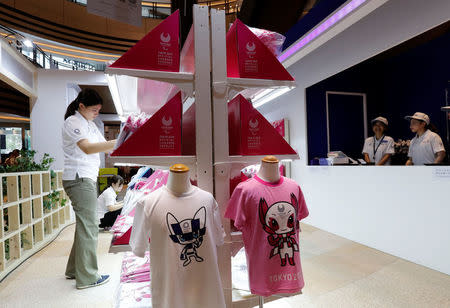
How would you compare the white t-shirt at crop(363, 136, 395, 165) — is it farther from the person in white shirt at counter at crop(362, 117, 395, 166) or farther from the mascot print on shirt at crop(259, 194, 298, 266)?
the mascot print on shirt at crop(259, 194, 298, 266)

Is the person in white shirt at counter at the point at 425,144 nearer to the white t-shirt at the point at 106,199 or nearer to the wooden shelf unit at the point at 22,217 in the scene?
the white t-shirt at the point at 106,199

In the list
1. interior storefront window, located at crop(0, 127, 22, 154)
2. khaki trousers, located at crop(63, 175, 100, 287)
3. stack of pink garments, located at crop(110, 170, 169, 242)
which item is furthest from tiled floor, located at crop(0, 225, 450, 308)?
interior storefront window, located at crop(0, 127, 22, 154)

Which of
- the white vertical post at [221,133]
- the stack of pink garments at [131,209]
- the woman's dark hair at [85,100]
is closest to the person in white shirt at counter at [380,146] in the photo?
the white vertical post at [221,133]

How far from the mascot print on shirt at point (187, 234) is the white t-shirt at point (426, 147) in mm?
3376

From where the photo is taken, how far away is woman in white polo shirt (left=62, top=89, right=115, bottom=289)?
2406mm

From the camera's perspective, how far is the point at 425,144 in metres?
3.42

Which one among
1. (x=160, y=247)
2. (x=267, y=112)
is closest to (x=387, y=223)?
(x=160, y=247)

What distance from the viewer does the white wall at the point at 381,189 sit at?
2881mm

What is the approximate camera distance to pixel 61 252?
3.81m

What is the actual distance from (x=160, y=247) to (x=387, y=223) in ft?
10.6

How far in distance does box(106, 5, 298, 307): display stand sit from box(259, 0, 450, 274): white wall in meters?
2.39

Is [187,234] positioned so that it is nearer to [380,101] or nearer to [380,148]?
[380,148]

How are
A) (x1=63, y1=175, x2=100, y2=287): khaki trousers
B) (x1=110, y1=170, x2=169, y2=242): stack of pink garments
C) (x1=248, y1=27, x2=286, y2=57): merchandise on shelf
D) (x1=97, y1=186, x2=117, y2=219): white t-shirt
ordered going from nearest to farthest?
(x1=110, y1=170, x2=169, y2=242): stack of pink garments, (x1=248, y1=27, x2=286, y2=57): merchandise on shelf, (x1=63, y1=175, x2=100, y2=287): khaki trousers, (x1=97, y1=186, x2=117, y2=219): white t-shirt

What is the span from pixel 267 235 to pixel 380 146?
3.75 metres
